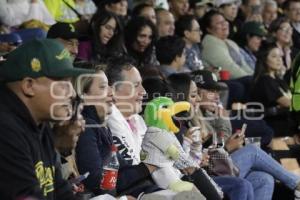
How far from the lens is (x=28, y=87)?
2.62 meters

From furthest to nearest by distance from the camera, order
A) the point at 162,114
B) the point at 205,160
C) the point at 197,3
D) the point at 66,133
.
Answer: the point at 197,3 < the point at 205,160 < the point at 162,114 < the point at 66,133

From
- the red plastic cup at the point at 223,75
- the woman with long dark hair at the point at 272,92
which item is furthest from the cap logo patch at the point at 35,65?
the red plastic cup at the point at 223,75

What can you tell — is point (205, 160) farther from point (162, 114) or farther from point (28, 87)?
point (28, 87)

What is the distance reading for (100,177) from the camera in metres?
3.55

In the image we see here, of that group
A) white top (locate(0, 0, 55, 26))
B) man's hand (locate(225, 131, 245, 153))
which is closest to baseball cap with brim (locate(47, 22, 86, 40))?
white top (locate(0, 0, 55, 26))

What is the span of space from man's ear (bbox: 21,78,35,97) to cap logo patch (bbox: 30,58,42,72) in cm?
4

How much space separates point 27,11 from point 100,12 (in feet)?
2.05

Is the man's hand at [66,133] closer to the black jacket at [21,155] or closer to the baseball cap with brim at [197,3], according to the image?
the black jacket at [21,155]

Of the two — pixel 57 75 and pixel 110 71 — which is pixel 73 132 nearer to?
pixel 57 75

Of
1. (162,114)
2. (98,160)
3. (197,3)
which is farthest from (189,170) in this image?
(197,3)

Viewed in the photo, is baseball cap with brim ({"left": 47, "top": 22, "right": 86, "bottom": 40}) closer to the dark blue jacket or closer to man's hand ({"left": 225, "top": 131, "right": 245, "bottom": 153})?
man's hand ({"left": 225, "top": 131, "right": 245, "bottom": 153})

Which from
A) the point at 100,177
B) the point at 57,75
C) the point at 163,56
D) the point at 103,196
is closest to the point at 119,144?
the point at 100,177

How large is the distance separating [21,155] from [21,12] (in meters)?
3.76

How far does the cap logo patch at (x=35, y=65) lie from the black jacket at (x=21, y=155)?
11cm
